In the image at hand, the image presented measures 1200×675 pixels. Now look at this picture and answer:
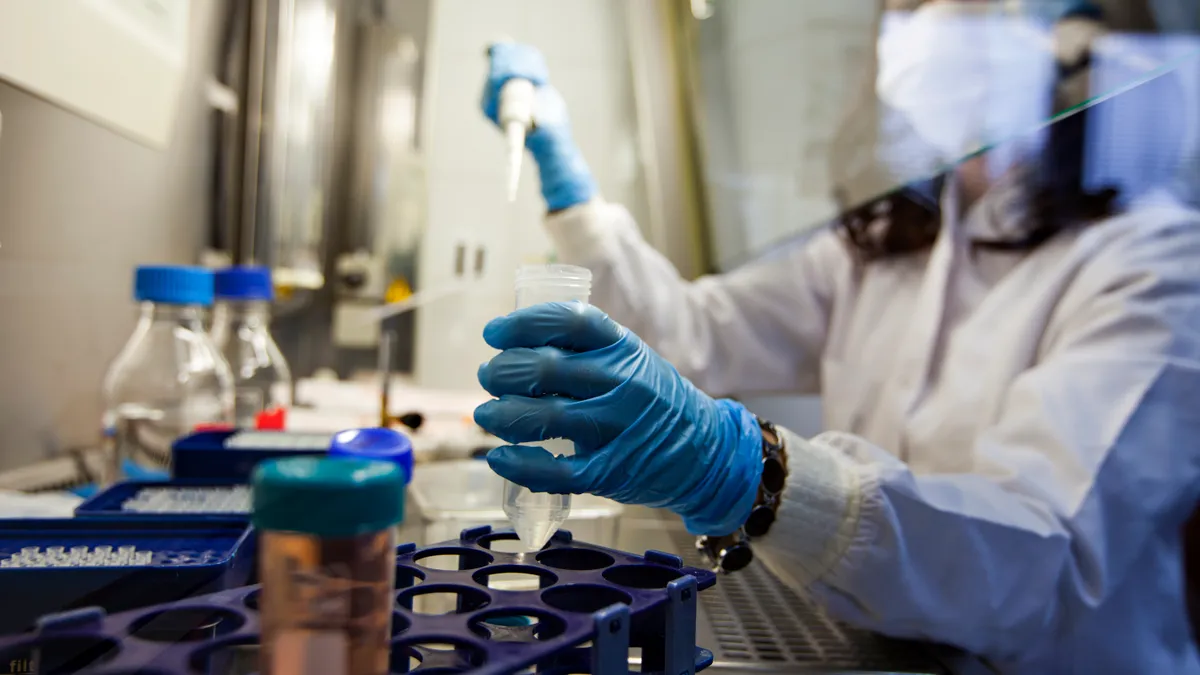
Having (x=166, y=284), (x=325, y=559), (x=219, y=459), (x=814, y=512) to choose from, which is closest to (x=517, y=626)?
(x=325, y=559)

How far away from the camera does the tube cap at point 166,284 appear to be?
3.13ft

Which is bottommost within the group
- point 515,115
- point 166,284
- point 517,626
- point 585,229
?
point 517,626

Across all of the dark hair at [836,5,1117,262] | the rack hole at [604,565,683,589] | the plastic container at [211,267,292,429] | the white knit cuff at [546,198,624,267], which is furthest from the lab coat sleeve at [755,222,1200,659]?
the plastic container at [211,267,292,429]

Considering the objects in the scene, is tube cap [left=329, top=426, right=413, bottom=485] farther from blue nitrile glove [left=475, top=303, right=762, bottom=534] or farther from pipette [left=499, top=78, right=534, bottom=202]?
pipette [left=499, top=78, right=534, bottom=202]

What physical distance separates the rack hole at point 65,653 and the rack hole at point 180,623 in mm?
18

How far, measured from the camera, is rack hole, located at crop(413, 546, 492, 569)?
58 cm

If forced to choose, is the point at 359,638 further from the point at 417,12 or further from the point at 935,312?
the point at 417,12

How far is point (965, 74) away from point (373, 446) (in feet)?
3.16

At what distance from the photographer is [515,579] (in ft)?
2.03

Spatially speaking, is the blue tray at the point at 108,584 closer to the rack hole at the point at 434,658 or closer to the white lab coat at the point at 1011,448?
the rack hole at the point at 434,658

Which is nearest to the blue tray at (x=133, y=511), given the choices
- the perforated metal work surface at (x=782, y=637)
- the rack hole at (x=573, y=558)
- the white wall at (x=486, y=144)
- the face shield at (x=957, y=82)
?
the rack hole at (x=573, y=558)

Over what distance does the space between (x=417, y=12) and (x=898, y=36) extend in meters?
1.68

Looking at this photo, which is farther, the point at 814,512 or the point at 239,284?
the point at 239,284

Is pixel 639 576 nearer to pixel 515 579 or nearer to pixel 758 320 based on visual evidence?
pixel 515 579
